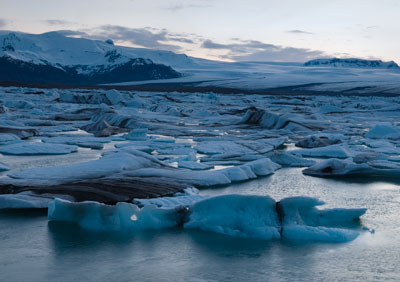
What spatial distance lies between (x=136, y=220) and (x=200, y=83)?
6230 centimetres

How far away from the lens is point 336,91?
5503 centimetres

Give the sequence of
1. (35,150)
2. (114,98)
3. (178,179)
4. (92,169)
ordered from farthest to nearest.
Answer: (114,98) < (35,150) < (92,169) < (178,179)

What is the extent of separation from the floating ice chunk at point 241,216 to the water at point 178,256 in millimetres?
108

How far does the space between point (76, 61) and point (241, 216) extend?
108391 millimetres

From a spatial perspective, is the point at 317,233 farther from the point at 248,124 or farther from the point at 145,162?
the point at 248,124

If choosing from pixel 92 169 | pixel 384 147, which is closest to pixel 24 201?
pixel 92 169

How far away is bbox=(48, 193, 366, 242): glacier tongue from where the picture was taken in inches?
173

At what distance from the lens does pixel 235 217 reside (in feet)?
14.9

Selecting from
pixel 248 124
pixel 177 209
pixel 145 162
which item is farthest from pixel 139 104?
pixel 177 209

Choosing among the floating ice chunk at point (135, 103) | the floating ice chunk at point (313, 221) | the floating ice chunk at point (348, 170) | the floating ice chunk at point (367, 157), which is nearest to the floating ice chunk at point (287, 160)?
the floating ice chunk at point (348, 170)

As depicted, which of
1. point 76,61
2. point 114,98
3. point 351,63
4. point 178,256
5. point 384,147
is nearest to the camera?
point 178,256

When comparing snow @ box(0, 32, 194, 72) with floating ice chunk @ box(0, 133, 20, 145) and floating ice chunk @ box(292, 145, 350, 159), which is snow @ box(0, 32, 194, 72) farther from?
floating ice chunk @ box(292, 145, 350, 159)

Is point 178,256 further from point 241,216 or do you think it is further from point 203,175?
point 203,175

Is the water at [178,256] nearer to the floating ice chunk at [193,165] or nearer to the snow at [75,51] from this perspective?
the floating ice chunk at [193,165]
